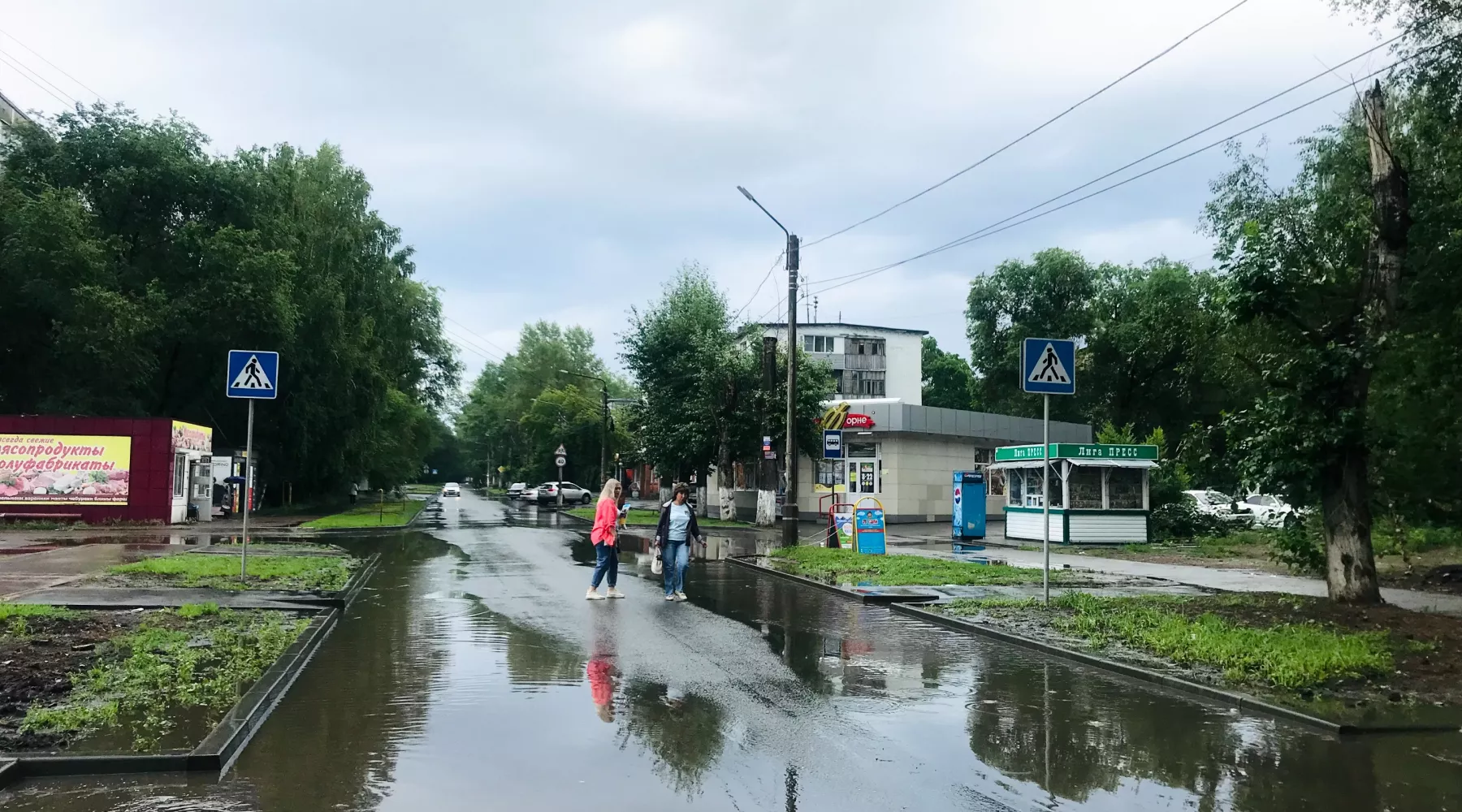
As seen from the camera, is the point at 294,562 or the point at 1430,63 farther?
the point at 294,562

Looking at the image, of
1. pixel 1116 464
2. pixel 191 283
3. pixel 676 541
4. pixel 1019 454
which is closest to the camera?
pixel 676 541

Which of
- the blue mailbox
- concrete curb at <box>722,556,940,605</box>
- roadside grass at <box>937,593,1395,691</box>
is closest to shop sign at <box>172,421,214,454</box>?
concrete curb at <box>722,556,940,605</box>

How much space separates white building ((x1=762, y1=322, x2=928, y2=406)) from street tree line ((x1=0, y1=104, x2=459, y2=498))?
49895mm

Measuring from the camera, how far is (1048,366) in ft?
43.7

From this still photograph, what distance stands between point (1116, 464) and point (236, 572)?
70.2 feet

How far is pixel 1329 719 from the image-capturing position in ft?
23.8

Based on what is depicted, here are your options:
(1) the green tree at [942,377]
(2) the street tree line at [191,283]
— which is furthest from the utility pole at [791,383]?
(1) the green tree at [942,377]

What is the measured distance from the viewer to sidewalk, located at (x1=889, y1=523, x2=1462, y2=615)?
537 inches

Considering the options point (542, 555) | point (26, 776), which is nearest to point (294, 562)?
point (542, 555)

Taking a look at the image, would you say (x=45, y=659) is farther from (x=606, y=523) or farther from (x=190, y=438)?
(x=190, y=438)

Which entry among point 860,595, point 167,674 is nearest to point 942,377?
point 860,595

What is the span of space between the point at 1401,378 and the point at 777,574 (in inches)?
422

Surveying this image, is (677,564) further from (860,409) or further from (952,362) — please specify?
(952,362)

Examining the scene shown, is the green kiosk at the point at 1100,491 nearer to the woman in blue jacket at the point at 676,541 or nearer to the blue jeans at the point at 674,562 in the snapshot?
the woman in blue jacket at the point at 676,541
